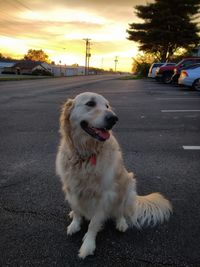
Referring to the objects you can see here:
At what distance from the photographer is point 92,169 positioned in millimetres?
3082

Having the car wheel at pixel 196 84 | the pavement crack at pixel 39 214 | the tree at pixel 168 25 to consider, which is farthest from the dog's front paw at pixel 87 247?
the tree at pixel 168 25

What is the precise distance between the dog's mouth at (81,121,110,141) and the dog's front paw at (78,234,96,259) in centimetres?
104

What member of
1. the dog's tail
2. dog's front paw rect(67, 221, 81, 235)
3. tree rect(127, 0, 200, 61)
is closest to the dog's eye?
the dog's tail

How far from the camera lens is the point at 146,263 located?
2.81 meters

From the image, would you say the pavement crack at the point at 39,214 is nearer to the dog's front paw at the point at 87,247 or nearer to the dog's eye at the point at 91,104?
the dog's front paw at the point at 87,247

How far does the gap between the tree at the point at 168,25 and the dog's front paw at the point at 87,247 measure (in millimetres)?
45442

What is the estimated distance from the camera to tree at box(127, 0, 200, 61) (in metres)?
44.8

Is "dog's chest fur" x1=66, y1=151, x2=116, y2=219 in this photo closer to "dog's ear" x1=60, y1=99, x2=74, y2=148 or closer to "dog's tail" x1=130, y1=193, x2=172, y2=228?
"dog's ear" x1=60, y1=99, x2=74, y2=148

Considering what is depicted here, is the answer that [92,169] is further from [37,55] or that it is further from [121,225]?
[37,55]

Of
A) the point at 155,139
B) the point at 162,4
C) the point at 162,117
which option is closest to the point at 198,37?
the point at 162,4

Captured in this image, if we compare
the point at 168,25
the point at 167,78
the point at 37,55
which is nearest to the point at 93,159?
the point at 167,78

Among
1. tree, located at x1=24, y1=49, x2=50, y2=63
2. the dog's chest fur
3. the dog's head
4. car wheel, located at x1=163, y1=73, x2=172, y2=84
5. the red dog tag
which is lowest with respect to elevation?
tree, located at x1=24, y1=49, x2=50, y2=63

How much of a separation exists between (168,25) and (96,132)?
153 feet

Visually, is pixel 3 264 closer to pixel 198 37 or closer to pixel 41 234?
pixel 41 234
